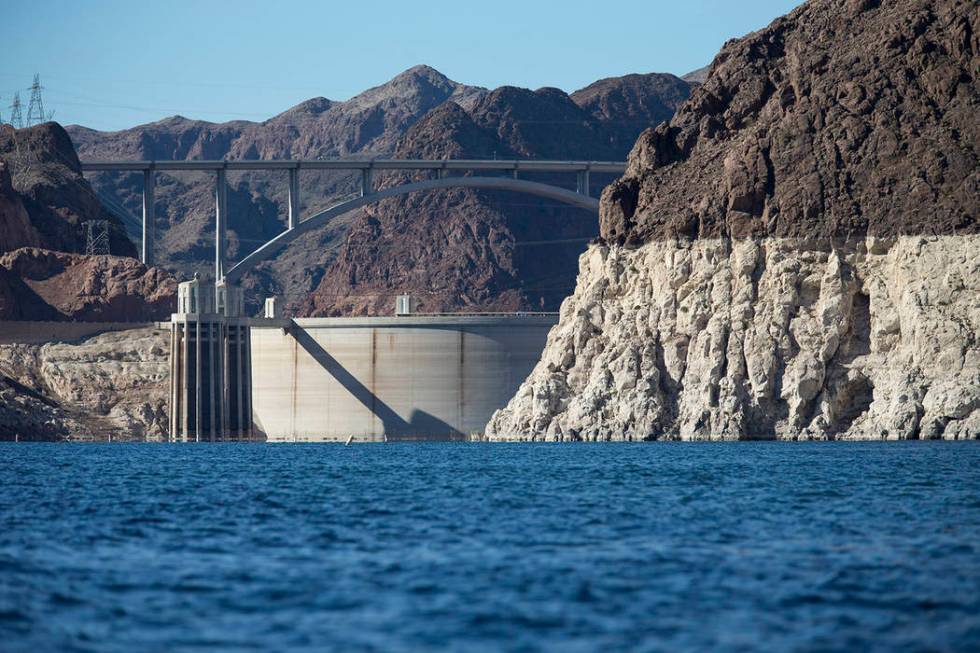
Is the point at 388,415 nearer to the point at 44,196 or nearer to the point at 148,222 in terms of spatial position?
the point at 148,222

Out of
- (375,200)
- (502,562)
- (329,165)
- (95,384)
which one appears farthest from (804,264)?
(329,165)

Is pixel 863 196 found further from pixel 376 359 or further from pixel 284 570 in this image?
pixel 284 570

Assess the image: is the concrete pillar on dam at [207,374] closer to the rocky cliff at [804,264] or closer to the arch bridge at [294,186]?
the arch bridge at [294,186]

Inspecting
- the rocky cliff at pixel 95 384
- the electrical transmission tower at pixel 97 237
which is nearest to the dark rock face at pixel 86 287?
the rocky cliff at pixel 95 384

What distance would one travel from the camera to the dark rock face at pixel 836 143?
327ft

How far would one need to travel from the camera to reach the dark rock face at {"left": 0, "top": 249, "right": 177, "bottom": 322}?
485ft

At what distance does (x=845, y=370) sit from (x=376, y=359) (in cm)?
4272

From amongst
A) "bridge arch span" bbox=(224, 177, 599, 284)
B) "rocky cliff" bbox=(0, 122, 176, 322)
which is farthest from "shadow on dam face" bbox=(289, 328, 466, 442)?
"rocky cliff" bbox=(0, 122, 176, 322)

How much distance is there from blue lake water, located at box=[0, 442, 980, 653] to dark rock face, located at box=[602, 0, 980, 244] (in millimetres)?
36827

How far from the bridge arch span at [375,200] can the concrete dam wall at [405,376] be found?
25458mm

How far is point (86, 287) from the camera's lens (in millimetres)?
149125

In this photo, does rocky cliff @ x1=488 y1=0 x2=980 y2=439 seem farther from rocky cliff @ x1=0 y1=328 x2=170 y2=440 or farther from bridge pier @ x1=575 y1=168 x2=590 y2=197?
→ bridge pier @ x1=575 y1=168 x2=590 y2=197

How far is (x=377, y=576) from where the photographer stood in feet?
111

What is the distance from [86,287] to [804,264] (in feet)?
239
